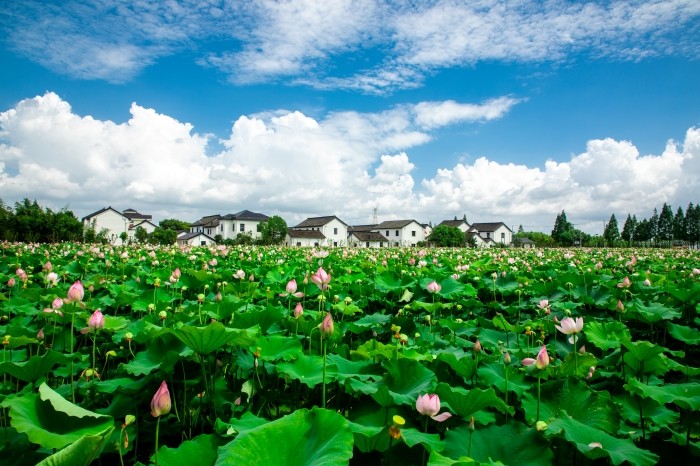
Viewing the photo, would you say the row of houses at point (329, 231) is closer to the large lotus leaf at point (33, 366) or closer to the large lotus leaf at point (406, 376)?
the large lotus leaf at point (33, 366)

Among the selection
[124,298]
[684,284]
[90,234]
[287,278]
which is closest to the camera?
[124,298]

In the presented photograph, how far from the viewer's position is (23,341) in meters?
2.27

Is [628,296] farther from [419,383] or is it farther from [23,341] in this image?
[23,341]

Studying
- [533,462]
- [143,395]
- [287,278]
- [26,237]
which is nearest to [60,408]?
[143,395]

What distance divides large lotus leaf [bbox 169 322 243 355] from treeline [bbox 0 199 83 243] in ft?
74.0

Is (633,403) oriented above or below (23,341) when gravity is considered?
below

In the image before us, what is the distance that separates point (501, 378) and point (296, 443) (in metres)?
1.28

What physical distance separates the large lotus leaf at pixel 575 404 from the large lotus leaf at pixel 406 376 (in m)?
0.47

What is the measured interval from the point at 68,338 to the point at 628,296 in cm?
541

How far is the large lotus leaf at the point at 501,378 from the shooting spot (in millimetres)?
2025

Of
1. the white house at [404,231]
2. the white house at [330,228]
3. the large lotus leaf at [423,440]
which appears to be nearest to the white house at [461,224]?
the white house at [404,231]

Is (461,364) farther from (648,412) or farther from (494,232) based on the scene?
(494,232)

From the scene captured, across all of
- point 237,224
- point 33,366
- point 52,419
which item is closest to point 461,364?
point 52,419

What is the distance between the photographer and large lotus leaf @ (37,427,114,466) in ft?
3.10
